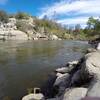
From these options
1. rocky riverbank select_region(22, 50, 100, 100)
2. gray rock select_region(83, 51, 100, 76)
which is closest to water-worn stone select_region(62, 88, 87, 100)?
rocky riverbank select_region(22, 50, 100, 100)

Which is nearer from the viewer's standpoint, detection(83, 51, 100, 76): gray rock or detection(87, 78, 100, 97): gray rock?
detection(87, 78, 100, 97): gray rock

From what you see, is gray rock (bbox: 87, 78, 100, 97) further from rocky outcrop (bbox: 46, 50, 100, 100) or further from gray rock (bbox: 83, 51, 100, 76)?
gray rock (bbox: 83, 51, 100, 76)

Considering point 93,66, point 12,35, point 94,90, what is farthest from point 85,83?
point 12,35

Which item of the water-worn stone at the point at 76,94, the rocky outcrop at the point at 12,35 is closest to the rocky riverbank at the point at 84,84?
the water-worn stone at the point at 76,94

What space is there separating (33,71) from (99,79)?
514 inches

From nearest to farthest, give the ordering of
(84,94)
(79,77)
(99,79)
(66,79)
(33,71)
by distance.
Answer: (84,94) → (99,79) → (79,77) → (66,79) → (33,71)

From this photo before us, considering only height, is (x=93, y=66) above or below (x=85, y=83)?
above

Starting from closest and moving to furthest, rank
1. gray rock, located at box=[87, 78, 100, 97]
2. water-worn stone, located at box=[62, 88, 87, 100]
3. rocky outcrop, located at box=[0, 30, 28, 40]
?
1. gray rock, located at box=[87, 78, 100, 97]
2. water-worn stone, located at box=[62, 88, 87, 100]
3. rocky outcrop, located at box=[0, 30, 28, 40]

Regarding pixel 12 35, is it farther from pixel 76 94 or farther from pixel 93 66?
pixel 76 94

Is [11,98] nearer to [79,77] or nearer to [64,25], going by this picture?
[79,77]

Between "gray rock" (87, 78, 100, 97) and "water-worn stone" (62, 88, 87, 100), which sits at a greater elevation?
"gray rock" (87, 78, 100, 97)

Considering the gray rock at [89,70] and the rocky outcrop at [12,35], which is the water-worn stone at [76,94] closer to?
the gray rock at [89,70]

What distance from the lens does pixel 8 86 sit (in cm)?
1602

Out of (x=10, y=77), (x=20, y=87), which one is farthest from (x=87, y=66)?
(x=10, y=77)
